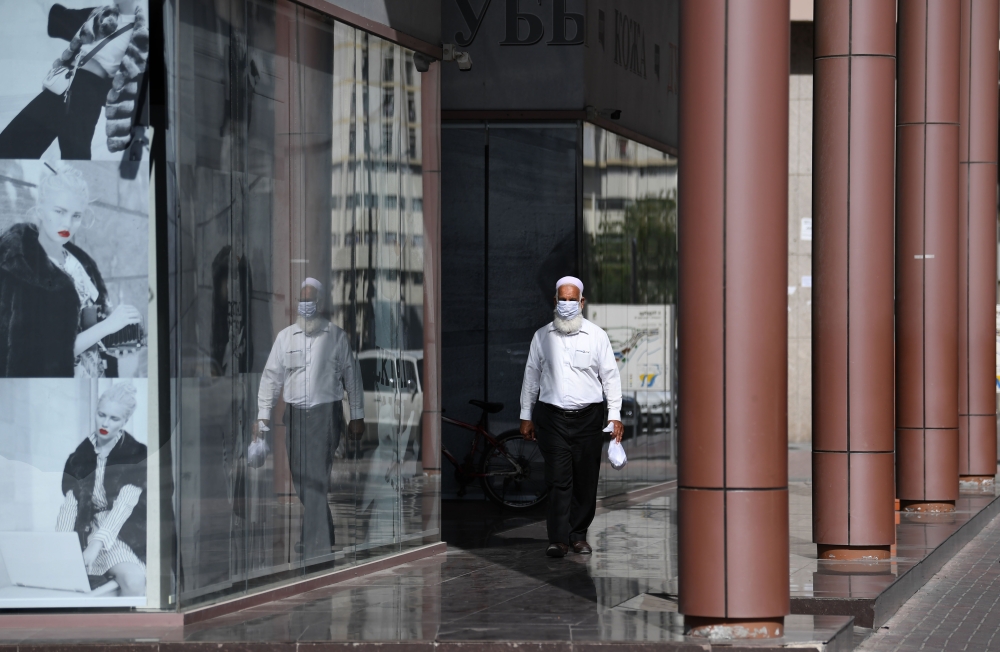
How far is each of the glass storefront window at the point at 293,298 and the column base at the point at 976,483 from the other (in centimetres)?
741

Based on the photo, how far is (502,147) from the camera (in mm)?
13789

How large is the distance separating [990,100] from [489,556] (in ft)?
28.1

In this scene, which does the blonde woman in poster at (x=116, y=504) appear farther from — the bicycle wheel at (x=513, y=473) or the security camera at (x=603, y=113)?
the security camera at (x=603, y=113)

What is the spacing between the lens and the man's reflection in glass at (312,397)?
8.38 m

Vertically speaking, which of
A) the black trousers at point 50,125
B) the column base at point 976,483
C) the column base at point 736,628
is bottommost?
the column base at point 976,483

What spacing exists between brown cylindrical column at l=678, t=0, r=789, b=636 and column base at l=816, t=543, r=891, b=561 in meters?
2.85

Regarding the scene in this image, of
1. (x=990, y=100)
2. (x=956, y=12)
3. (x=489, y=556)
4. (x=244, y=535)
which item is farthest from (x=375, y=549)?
(x=990, y=100)

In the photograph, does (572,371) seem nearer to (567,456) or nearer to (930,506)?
(567,456)

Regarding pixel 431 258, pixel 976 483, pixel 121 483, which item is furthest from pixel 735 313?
pixel 976 483

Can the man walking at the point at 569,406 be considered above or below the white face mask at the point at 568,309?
below

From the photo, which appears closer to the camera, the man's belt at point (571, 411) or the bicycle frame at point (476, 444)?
the man's belt at point (571, 411)

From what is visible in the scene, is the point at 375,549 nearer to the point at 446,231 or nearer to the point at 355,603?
the point at 355,603

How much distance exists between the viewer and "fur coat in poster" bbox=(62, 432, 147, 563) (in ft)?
24.1

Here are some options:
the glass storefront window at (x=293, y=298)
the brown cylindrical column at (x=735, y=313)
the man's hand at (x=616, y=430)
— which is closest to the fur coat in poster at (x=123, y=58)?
the glass storefront window at (x=293, y=298)
